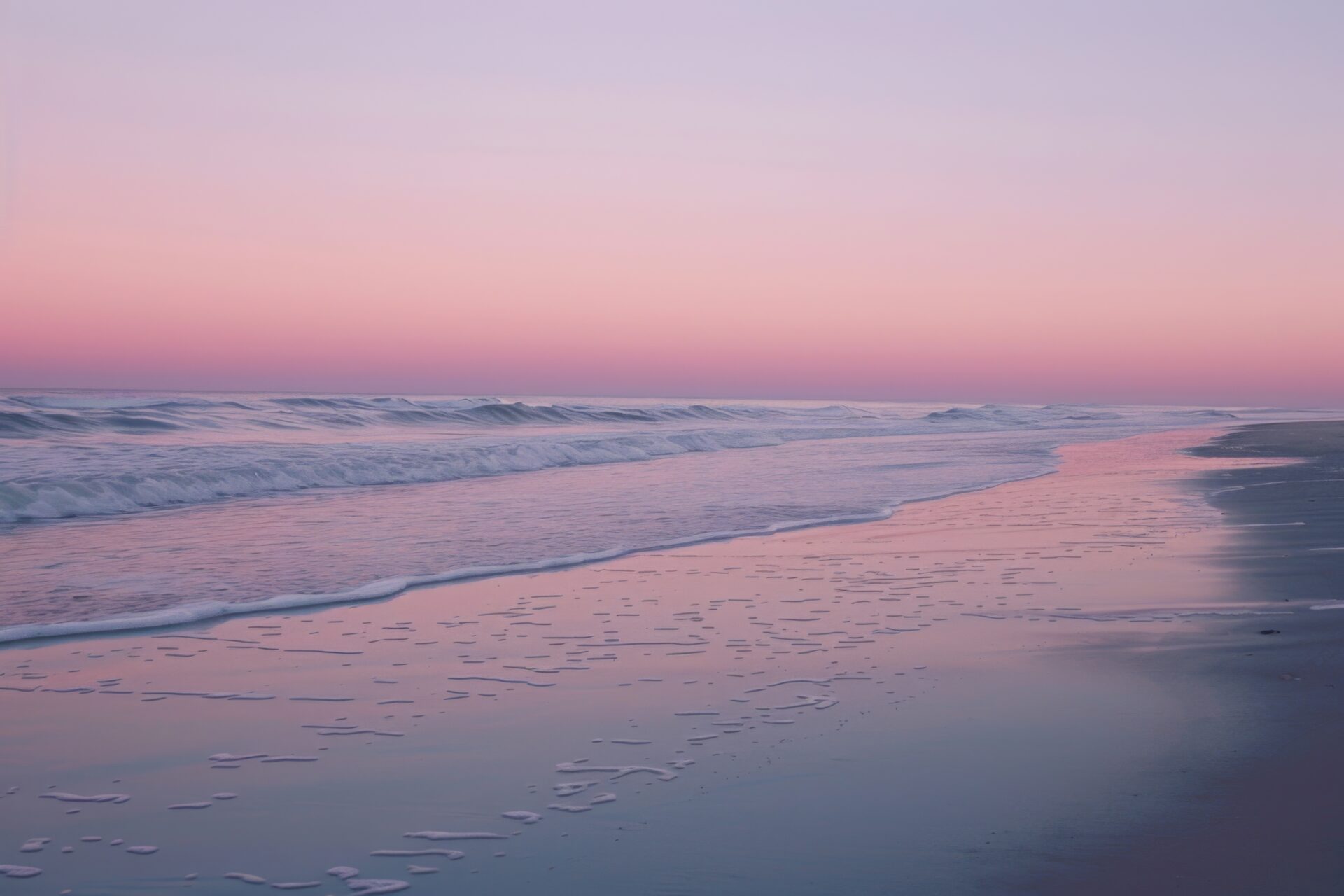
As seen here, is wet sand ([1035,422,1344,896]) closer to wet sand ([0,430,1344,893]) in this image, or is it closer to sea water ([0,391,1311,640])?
wet sand ([0,430,1344,893])

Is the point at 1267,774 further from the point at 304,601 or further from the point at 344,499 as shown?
the point at 344,499

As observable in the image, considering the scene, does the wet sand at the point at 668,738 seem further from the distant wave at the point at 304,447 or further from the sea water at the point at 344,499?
the distant wave at the point at 304,447

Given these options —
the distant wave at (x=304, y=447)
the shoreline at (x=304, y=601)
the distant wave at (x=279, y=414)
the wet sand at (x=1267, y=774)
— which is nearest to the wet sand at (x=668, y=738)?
the wet sand at (x=1267, y=774)

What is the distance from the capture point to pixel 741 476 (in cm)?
1800

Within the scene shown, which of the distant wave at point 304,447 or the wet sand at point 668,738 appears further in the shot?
the distant wave at point 304,447

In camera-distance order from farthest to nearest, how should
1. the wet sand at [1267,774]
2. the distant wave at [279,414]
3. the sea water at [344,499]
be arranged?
the distant wave at [279,414] → the sea water at [344,499] → the wet sand at [1267,774]

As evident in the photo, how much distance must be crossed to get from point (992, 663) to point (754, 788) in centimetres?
214

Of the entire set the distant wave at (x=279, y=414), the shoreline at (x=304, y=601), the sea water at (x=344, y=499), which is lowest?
the shoreline at (x=304, y=601)

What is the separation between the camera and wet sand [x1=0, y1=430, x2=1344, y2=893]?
3.09 meters

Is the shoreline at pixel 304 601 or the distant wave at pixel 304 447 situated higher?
the distant wave at pixel 304 447

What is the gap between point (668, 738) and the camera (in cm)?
417

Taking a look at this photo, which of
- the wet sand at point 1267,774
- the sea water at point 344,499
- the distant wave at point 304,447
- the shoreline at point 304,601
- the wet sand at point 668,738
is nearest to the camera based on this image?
the wet sand at point 1267,774

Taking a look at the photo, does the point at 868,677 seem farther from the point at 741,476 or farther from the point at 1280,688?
the point at 741,476

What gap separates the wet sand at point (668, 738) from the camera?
3.09 m
